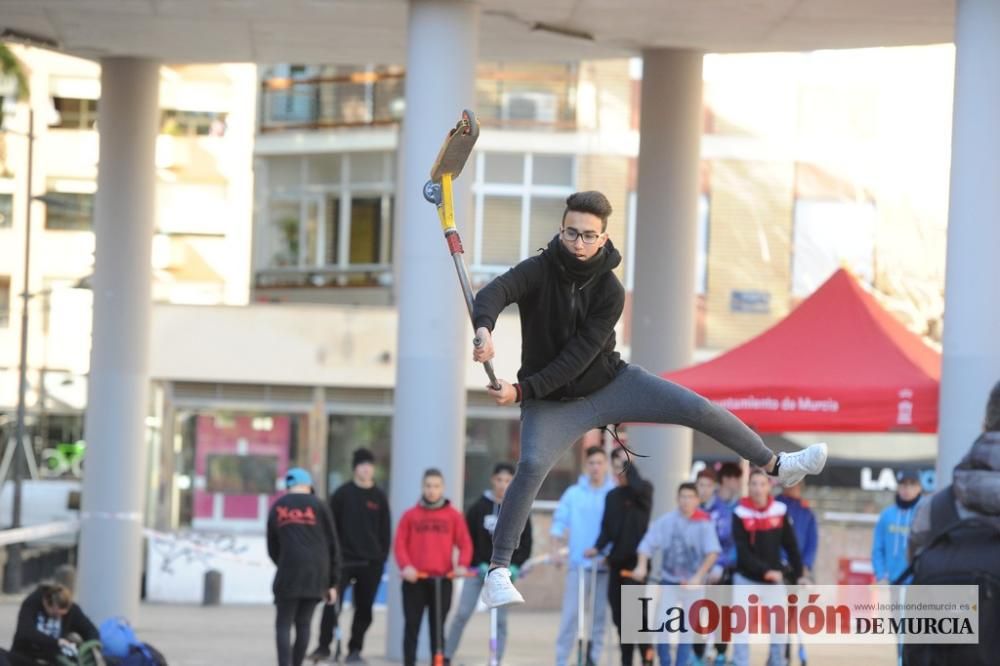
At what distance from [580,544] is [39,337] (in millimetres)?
31161

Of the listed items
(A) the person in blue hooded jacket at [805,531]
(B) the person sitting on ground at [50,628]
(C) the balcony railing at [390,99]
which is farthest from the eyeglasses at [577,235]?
(C) the balcony railing at [390,99]

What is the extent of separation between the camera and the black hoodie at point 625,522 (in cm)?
1505

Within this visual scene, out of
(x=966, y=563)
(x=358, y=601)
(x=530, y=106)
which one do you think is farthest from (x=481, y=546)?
(x=530, y=106)

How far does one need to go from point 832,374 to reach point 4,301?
33245 millimetres

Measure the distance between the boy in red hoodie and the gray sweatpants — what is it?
7212 millimetres

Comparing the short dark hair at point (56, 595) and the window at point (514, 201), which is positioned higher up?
the window at point (514, 201)

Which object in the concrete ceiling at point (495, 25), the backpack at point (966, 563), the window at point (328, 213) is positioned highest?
the concrete ceiling at point (495, 25)

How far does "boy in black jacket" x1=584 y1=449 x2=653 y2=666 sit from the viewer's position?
1505cm

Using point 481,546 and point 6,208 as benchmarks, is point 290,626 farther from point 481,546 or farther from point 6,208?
point 6,208

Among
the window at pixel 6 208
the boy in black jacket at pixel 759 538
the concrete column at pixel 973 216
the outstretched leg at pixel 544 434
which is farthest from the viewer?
the window at pixel 6 208

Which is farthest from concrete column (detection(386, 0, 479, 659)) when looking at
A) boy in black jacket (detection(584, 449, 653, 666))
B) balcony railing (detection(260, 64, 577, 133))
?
balcony railing (detection(260, 64, 577, 133))

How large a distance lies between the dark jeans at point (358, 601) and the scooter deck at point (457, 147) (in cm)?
956

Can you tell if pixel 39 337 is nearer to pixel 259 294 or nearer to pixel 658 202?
pixel 259 294

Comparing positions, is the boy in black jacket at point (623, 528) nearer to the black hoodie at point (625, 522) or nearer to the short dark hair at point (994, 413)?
the black hoodie at point (625, 522)
